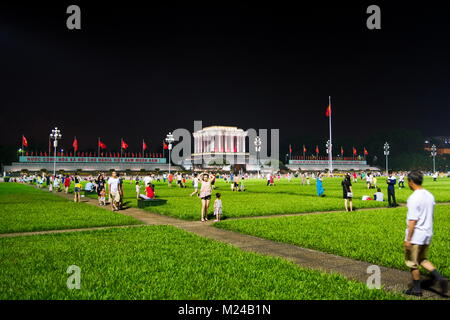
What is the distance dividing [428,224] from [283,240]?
5206mm

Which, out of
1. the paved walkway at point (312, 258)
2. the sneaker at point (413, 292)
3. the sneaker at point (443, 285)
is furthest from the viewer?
the paved walkway at point (312, 258)

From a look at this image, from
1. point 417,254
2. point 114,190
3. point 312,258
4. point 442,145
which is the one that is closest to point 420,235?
point 417,254

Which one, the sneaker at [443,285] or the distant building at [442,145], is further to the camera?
the distant building at [442,145]

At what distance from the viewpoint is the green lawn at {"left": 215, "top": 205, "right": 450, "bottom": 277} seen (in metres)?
8.40

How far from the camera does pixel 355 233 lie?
1138 cm

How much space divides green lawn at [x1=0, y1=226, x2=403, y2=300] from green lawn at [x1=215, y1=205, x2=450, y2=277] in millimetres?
2014

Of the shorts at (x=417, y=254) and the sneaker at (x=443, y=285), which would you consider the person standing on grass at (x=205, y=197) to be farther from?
the sneaker at (x=443, y=285)

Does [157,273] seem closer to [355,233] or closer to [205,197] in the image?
[355,233]

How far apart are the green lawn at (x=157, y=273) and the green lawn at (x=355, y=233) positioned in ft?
6.61

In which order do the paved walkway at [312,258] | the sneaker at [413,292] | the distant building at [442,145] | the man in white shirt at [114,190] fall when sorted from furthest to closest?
the distant building at [442,145]
the man in white shirt at [114,190]
the paved walkway at [312,258]
the sneaker at [413,292]

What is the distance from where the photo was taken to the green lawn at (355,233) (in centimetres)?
840

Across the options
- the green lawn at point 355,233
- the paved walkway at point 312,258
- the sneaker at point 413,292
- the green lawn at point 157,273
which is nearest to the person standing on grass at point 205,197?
the green lawn at point 355,233
